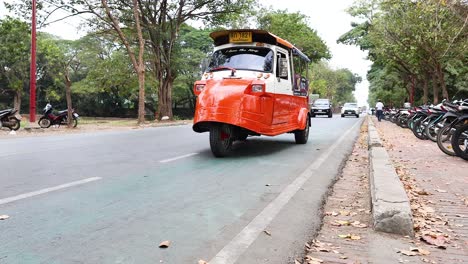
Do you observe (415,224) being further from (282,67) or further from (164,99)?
(164,99)

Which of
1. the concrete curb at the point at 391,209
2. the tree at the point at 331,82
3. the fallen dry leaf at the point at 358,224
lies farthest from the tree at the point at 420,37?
the tree at the point at 331,82

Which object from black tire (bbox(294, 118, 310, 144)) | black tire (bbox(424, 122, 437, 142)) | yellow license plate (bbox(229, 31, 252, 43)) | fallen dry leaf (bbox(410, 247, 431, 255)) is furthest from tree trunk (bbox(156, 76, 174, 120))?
fallen dry leaf (bbox(410, 247, 431, 255))

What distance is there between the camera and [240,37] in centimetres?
1000

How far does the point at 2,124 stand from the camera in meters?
18.2

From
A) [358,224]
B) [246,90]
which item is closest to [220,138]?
[246,90]

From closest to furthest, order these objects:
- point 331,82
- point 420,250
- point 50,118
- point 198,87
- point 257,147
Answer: point 420,250
point 198,87
point 257,147
point 50,118
point 331,82

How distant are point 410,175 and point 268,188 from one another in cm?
287

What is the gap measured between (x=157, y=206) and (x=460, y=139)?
750cm

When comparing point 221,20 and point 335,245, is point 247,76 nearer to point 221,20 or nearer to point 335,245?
point 335,245

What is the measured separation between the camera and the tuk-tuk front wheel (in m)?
8.87

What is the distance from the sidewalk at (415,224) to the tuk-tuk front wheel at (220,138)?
7.99 feet

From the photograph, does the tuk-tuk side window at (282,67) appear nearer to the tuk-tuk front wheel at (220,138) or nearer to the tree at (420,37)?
the tuk-tuk front wheel at (220,138)

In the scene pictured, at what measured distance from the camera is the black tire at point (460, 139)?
9.48 meters

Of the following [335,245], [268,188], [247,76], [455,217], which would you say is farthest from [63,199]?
[247,76]
